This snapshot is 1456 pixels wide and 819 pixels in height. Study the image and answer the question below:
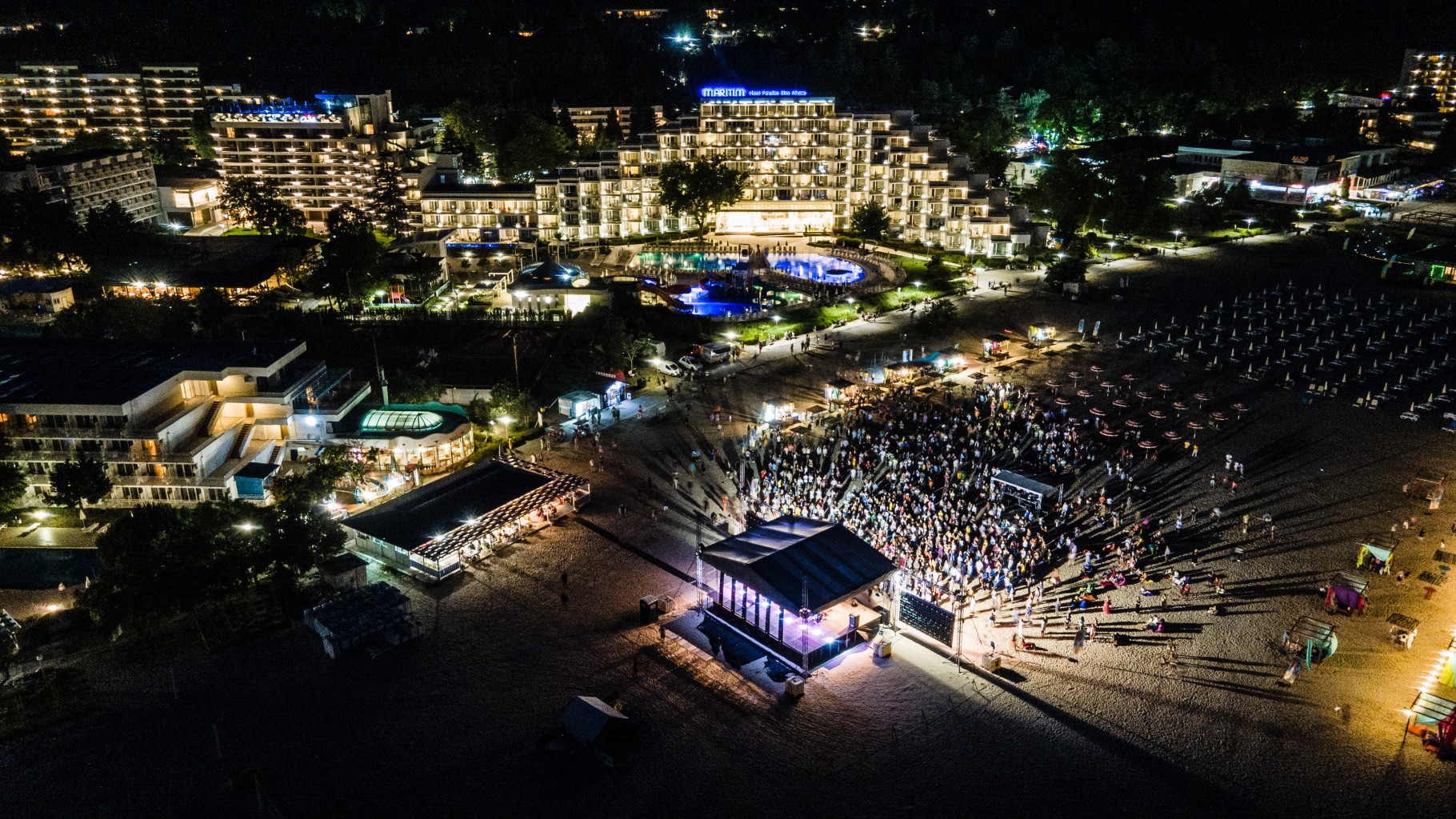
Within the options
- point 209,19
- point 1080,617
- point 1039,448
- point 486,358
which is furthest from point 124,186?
point 1080,617

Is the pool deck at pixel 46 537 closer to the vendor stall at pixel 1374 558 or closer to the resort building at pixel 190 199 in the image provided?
the vendor stall at pixel 1374 558

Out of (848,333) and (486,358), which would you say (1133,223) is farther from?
(486,358)

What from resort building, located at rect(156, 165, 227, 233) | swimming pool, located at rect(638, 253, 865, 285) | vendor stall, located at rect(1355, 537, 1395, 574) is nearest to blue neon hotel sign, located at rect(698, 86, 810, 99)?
swimming pool, located at rect(638, 253, 865, 285)

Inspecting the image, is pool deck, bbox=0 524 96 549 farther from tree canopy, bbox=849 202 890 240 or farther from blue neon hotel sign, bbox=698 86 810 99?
blue neon hotel sign, bbox=698 86 810 99

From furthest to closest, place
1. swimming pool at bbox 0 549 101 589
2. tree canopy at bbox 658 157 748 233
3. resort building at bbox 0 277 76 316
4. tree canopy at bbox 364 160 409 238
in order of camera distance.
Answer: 1. tree canopy at bbox 658 157 748 233
2. tree canopy at bbox 364 160 409 238
3. resort building at bbox 0 277 76 316
4. swimming pool at bbox 0 549 101 589

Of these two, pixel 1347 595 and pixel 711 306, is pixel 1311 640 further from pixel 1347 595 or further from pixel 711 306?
pixel 711 306

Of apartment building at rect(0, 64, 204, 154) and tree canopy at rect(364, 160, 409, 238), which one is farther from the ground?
apartment building at rect(0, 64, 204, 154)

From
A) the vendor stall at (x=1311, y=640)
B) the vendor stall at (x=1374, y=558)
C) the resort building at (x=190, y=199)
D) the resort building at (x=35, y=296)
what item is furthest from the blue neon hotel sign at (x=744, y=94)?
the vendor stall at (x=1311, y=640)
